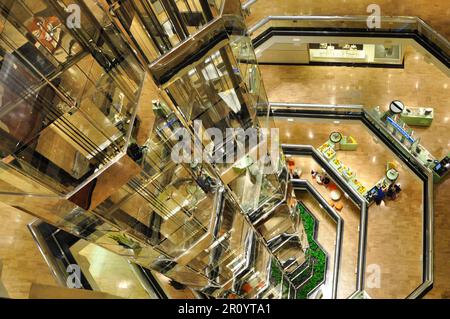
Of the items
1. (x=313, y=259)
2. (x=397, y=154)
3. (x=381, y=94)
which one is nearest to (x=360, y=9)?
(x=381, y=94)

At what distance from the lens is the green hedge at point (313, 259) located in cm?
1385

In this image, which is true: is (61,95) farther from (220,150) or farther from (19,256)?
(19,256)

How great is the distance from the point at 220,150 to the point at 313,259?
30.3 ft

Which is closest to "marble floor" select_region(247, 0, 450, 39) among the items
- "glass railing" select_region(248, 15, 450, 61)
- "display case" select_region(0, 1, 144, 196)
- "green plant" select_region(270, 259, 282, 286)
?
"glass railing" select_region(248, 15, 450, 61)

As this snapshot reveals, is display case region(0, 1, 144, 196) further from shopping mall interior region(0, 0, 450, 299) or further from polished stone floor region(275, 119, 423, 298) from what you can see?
polished stone floor region(275, 119, 423, 298)

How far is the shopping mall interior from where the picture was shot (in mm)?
3447

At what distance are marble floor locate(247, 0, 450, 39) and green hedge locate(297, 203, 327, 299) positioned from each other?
18.2ft

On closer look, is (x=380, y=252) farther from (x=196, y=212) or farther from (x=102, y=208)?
(x=102, y=208)

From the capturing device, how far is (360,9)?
12.7m

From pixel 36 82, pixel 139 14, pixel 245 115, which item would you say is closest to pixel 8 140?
pixel 36 82

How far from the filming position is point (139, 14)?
502cm

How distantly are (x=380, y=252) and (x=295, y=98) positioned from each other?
5127 mm

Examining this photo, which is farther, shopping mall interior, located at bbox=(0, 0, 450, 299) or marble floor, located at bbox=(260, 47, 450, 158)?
marble floor, located at bbox=(260, 47, 450, 158)

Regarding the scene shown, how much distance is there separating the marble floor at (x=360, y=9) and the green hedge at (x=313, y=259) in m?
5.55
